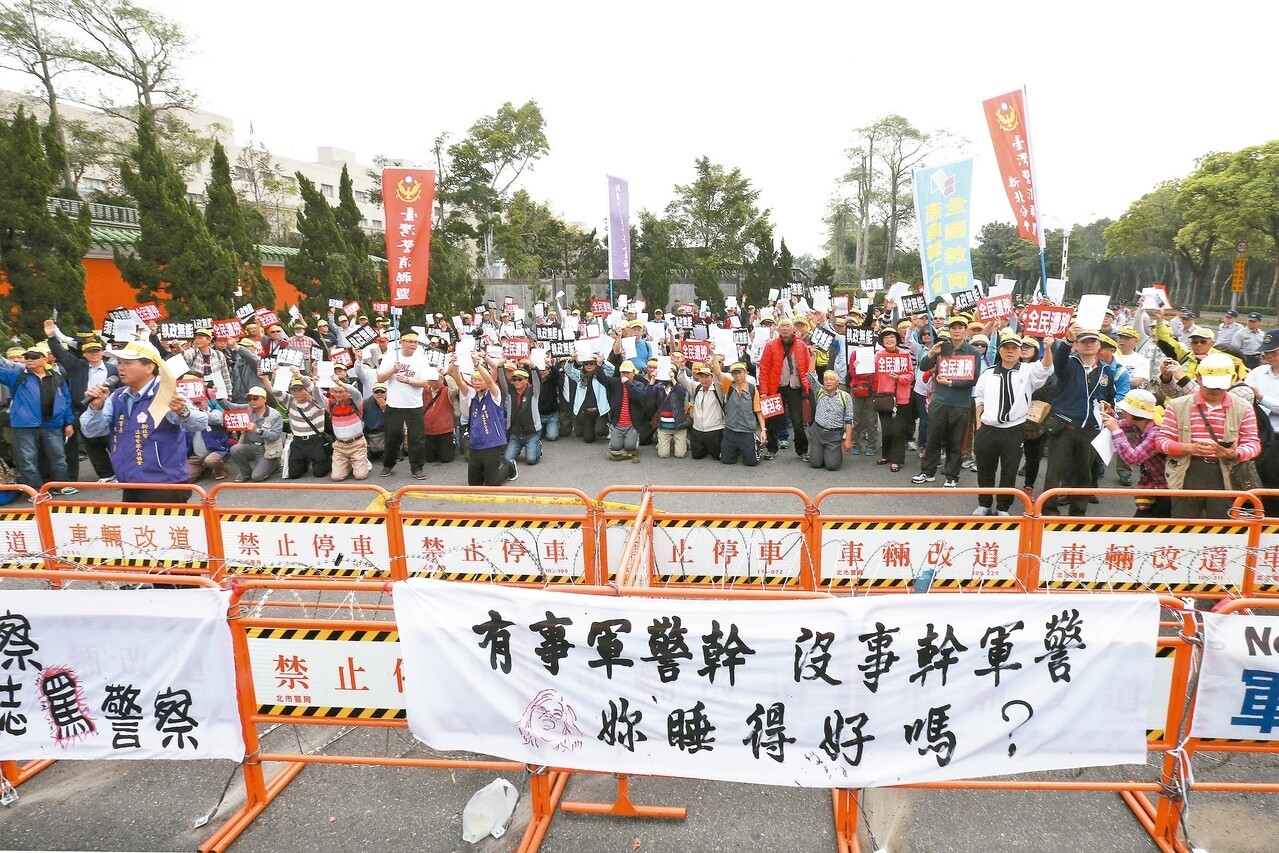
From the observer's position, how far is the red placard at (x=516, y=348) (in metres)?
10.7

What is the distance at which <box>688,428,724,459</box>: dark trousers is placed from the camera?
11.1 meters

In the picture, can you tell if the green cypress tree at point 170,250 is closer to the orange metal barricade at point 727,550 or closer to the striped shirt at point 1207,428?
the orange metal barricade at point 727,550

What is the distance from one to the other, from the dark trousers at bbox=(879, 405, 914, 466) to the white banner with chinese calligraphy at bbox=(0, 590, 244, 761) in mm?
8877

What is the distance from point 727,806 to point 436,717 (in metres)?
1.67

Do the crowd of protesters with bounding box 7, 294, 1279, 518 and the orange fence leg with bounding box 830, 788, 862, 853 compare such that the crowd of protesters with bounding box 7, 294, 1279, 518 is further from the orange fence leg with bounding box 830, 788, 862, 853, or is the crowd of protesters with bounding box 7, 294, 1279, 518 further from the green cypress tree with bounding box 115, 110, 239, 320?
the orange fence leg with bounding box 830, 788, 862, 853

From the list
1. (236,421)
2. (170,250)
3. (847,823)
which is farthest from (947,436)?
(170,250)

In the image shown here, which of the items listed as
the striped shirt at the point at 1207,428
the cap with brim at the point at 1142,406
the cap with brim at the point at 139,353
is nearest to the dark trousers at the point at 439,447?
the cap with brim at the point at 139,353

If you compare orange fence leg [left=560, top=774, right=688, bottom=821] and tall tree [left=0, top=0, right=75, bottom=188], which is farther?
tall tree [left=0, top=0, right=75, bottom=188]

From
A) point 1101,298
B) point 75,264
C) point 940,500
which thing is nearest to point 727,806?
point 940,500

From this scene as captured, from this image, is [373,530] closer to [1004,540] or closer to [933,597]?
[933,597]

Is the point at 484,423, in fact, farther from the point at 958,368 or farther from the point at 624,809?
the point at 958,368

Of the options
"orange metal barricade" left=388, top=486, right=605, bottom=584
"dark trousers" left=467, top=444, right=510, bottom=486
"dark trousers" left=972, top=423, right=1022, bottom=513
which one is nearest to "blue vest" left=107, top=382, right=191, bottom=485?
"orange metal barricade" left=388, top=486, right=605, bottom=584

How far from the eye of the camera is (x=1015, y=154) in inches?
428

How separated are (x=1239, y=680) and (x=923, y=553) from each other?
7.29 feet
